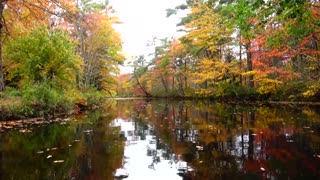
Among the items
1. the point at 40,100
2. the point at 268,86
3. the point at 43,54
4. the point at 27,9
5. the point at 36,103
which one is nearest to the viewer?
the point at 36,103

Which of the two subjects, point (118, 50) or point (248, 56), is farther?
point (118, 50)

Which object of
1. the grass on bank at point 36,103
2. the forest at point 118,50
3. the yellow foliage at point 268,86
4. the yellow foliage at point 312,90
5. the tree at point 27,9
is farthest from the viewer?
the yellow foliage at point 268,86

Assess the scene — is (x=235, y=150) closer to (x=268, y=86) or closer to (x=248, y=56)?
(x=268, y=86)

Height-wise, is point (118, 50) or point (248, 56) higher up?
point (118, 50)

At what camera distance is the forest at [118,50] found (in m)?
12.6

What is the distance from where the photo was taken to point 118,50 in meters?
30.4

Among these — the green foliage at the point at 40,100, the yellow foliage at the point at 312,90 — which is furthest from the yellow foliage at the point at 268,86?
the green foliage at the point at 40,100

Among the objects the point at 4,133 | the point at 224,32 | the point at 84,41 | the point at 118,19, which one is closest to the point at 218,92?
the point at 224,32

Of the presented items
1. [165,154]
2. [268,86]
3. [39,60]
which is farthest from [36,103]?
[268,86]

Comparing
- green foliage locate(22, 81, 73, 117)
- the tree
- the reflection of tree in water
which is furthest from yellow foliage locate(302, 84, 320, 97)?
the tree

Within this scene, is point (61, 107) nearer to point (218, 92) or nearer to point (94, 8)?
point (94, 8)

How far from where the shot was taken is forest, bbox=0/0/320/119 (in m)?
12.6

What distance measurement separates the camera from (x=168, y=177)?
504cm

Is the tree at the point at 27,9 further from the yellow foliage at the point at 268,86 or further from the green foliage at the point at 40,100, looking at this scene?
the yellow foliage at the point at 268,86
